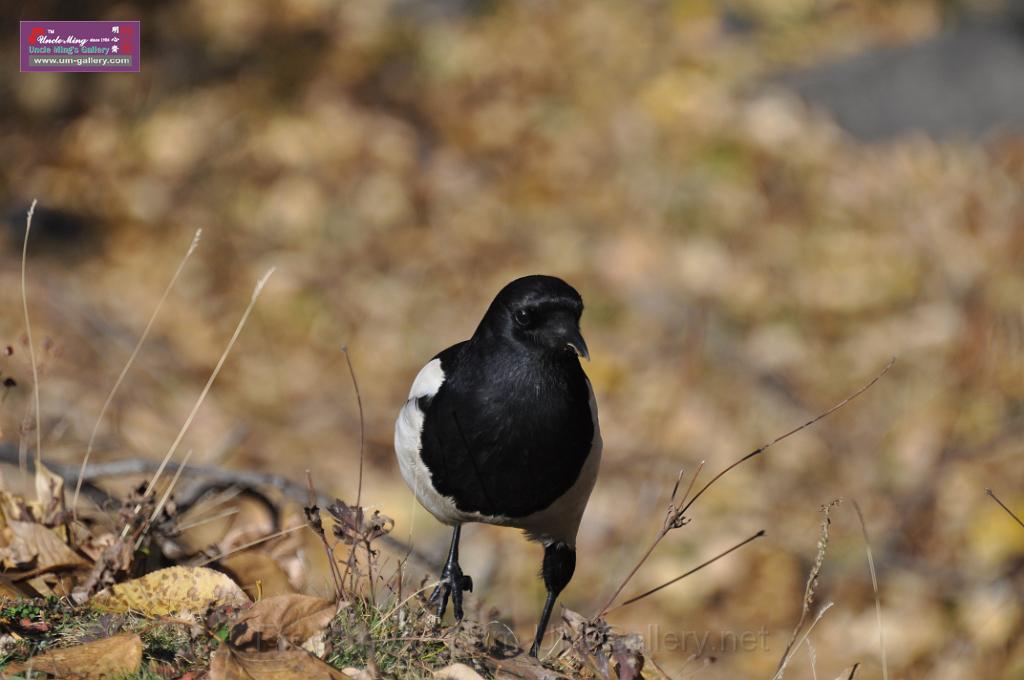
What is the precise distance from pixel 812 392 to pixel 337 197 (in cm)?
283

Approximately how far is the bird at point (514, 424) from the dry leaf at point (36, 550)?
72 cm

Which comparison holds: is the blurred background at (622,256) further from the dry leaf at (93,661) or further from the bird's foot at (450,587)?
the dry leaf at (93,661)

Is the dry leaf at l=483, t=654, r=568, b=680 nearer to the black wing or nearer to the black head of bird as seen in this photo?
the black wing

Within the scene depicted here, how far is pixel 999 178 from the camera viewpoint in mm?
6223

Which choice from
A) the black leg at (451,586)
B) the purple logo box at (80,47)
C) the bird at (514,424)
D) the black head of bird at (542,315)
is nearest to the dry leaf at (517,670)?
the bird at (514,424)

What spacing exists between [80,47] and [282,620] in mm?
4891

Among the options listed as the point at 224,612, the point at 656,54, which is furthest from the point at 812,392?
the point at 224,612

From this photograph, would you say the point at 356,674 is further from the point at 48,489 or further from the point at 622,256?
the point at 622,256

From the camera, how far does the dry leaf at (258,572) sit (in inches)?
95.9

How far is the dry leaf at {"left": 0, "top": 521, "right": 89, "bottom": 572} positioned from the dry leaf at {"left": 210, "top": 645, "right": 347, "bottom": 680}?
60cm

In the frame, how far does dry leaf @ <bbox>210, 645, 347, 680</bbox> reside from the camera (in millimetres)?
1838

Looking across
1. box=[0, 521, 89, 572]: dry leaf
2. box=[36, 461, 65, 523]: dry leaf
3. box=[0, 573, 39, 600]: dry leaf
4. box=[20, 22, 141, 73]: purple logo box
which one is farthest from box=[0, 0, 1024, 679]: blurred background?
box=[0, 573, 39, 600]: dry leaf

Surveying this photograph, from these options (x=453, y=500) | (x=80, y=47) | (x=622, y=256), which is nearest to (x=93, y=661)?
(x=453, y=500)

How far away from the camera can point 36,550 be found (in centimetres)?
233
